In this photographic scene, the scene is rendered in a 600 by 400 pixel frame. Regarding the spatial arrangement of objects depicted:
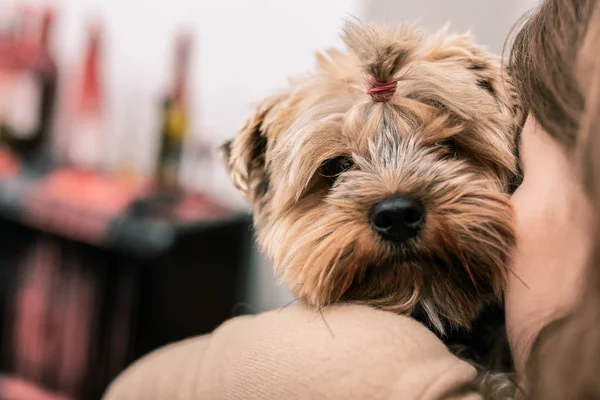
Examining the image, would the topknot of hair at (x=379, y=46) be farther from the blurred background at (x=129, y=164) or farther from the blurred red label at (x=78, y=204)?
the blurred red label at (x=78, y=204)

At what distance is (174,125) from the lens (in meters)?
2.58

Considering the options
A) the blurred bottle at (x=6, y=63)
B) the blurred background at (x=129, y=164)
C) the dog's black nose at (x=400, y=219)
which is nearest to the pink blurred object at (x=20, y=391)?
the blurred background at (x=129, y=164)

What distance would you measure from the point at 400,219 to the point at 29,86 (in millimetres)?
2303

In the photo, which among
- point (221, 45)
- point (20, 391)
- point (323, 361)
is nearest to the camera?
point (323, 361)

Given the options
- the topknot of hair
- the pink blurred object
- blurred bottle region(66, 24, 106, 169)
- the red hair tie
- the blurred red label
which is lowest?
the pink blurred object

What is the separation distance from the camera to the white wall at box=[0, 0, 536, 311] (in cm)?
240

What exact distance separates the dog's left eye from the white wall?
132cm

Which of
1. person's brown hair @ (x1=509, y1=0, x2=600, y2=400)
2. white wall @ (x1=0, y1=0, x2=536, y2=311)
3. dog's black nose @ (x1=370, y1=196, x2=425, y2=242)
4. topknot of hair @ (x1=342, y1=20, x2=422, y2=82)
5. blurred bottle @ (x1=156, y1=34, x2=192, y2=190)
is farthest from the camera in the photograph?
blurred bottle @ (x1=156, y1=34, x2=192, y2=190)

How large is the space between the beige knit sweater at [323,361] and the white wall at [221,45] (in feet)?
5.58

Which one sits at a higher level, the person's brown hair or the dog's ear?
the person's brown hair

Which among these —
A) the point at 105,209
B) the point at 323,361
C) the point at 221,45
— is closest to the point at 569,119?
the point at 323,361

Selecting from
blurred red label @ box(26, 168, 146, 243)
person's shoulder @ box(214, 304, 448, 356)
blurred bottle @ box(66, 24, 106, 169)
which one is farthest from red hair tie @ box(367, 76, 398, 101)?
blurred bottle @ box(66, 24, 106, 169)

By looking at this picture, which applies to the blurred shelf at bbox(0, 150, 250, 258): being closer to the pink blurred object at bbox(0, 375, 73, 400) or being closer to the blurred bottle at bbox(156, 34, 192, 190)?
the blurred bottle at bbox(156, 34, 192, 190)

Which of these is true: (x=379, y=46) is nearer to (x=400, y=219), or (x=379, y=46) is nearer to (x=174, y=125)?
(x=400, y=219)
